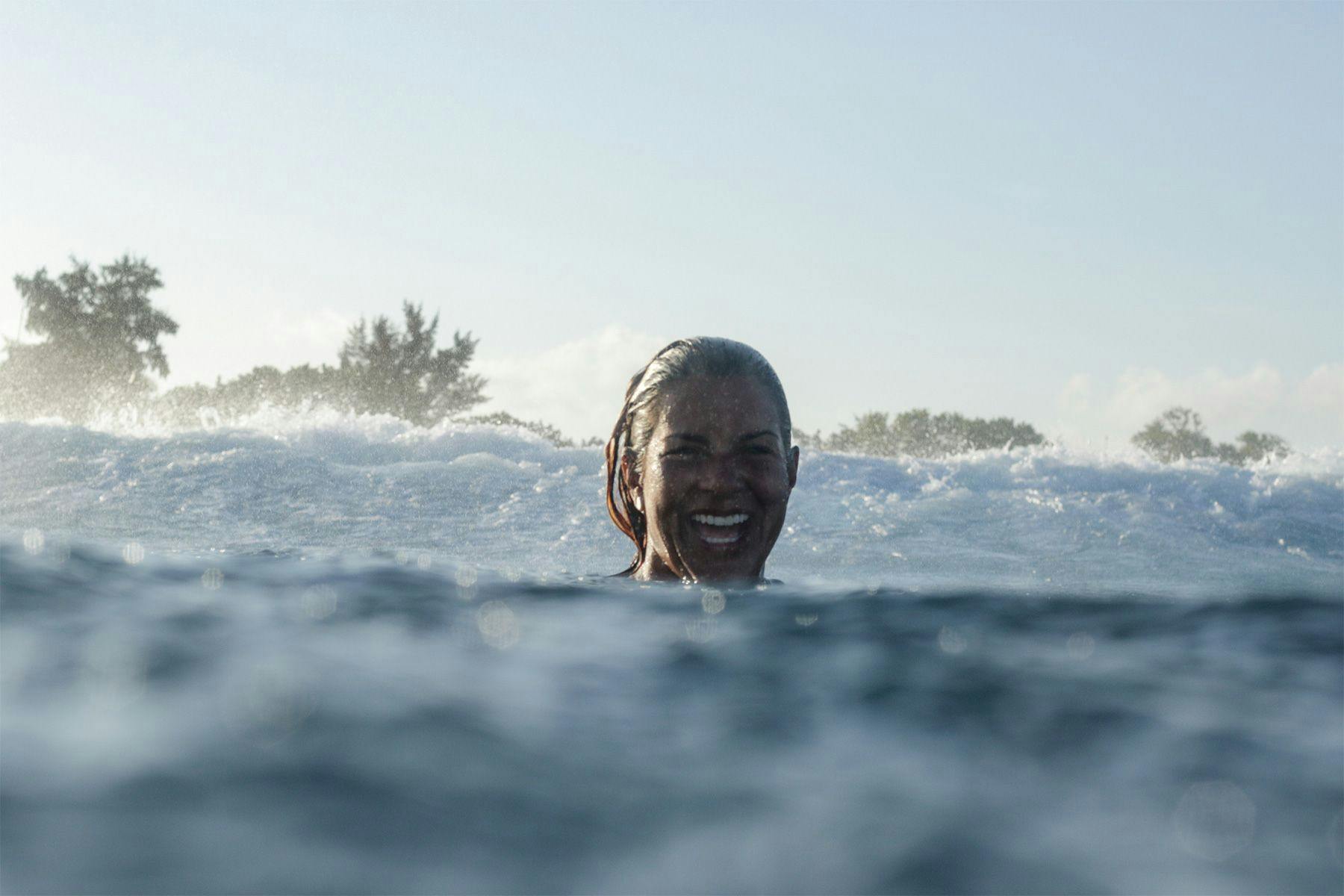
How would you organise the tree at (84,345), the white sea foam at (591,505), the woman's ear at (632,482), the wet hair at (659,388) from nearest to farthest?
the wet hair at (659,388)
the woman's ear at (632,482)
the white sea foam at (591,505)
the tree at (84,345)

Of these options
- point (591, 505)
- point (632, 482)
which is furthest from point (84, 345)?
point (632, 482)

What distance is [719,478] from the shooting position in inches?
136

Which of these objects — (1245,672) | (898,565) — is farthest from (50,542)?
(898,565)

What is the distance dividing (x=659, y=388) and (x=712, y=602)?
1.14 meters

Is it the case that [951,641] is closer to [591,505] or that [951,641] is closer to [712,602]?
[712,602]

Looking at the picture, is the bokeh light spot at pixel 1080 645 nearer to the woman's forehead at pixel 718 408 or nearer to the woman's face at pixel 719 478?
the woman's face at pixel 719 478

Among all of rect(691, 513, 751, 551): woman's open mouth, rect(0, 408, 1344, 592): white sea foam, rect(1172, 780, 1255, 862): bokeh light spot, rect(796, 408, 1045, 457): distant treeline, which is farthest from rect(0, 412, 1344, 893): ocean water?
rect(796, 408, 1045, 457): distant treeline

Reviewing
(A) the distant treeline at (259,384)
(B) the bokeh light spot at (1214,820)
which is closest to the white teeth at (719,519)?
(B) the bokeh light spot at (1214,820)

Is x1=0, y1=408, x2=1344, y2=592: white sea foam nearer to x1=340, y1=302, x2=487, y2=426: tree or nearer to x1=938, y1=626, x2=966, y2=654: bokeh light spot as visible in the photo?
x1=938, y1=626, x2=966, y2=654: bokeh light spot

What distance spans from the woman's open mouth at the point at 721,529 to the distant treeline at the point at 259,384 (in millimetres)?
24329

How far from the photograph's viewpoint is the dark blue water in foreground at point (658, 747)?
113 centimetres

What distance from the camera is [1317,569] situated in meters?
12.7

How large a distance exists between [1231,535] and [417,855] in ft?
47.9

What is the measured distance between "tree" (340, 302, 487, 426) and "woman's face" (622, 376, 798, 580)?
118 feet
